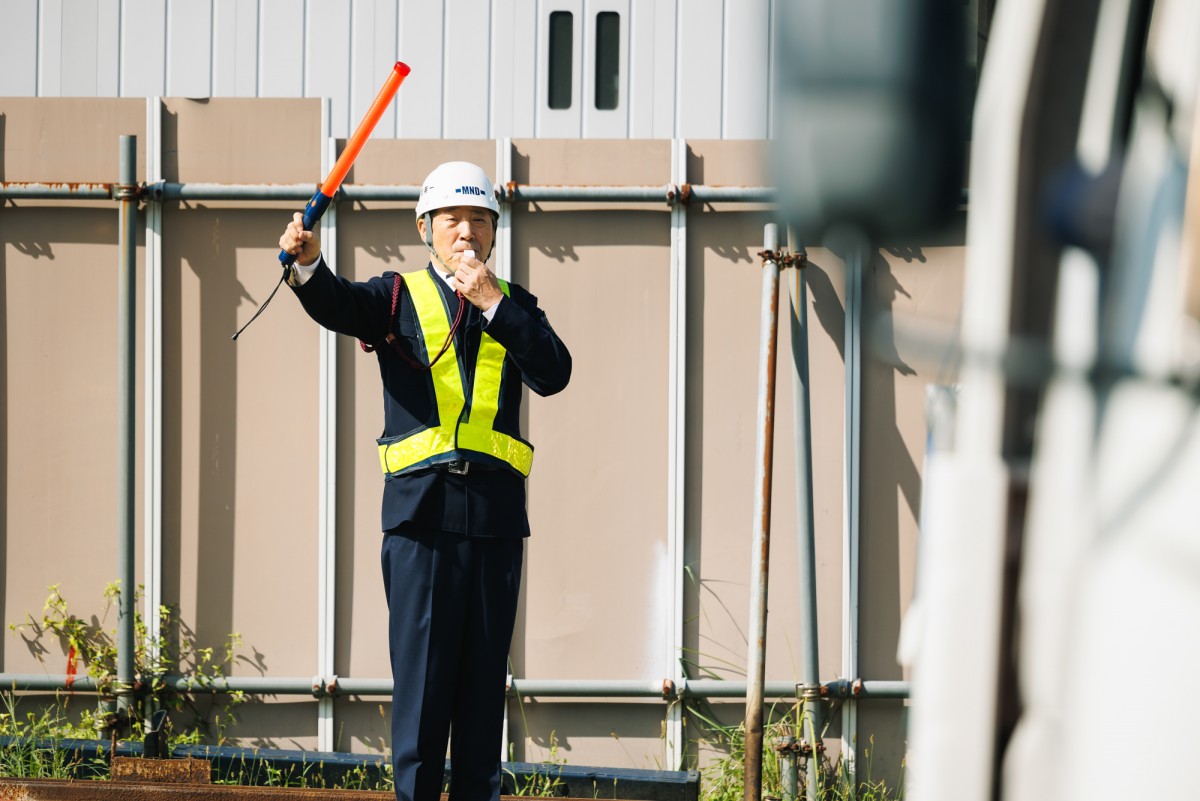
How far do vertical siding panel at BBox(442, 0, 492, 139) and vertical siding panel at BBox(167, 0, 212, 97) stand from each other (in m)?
0.90

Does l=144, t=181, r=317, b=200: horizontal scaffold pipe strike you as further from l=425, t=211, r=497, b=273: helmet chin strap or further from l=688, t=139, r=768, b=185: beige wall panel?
l=688, t=139, r=768, b=185: beige wall panel

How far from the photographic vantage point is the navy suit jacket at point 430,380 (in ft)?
10.9

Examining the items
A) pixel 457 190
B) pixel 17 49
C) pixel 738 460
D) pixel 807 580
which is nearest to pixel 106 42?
pixel 17 49

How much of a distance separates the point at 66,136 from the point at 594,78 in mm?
1864

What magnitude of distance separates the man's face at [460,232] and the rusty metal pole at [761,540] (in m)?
0.99

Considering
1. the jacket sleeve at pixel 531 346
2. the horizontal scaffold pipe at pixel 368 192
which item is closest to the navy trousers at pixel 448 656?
the jacket sleeve at pixel 531 346

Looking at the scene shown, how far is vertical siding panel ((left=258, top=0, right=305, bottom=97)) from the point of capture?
4938 millimetres

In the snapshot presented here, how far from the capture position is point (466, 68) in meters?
4.90

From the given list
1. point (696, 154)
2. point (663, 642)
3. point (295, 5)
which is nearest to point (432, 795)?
point (663, 642)

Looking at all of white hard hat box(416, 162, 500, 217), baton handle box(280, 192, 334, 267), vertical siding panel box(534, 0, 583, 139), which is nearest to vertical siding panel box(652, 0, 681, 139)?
vertical siding panel box(534, 0, 583, 139)

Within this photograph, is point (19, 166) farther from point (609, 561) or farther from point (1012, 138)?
point (1012, 138)

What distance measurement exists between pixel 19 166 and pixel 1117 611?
4131mm

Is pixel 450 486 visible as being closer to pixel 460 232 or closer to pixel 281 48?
pixel 460 232

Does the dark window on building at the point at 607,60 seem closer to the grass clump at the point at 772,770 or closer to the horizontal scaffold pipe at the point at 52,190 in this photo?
the horizontal scaffold pipe at the point at 52,190
